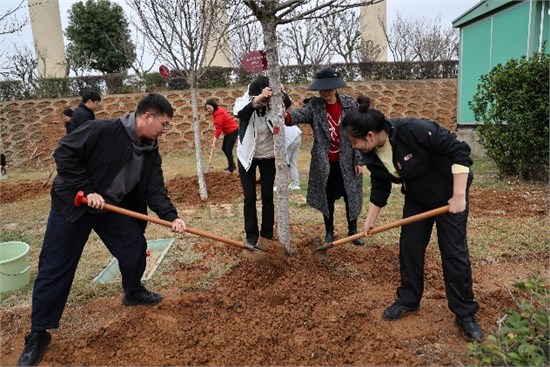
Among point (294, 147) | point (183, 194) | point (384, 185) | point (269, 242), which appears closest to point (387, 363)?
point (384, 185)

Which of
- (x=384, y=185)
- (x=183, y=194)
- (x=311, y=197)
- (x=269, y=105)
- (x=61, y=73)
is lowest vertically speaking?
(x=183, y=194)

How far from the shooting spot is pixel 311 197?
3920 mm

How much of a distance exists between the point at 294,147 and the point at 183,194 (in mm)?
2062

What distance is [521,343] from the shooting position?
1699mm

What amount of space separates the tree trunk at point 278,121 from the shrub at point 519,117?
4625mm

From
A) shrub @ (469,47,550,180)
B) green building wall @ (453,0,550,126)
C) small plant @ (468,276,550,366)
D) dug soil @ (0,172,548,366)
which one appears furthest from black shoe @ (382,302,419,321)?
green building wall @ (453,0,550,126)

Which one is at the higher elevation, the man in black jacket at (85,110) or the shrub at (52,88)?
the shrub at (52,88)

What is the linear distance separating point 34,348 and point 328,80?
9.63 ft

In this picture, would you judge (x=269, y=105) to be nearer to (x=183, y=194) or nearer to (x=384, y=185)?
(x=384, y=185)

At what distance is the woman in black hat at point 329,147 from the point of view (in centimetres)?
360

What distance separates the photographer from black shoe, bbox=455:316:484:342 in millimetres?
2432

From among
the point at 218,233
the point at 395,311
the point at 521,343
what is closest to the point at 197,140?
the point at 218,233

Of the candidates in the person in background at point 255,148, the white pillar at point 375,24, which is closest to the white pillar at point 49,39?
the white pillar at point 375,24

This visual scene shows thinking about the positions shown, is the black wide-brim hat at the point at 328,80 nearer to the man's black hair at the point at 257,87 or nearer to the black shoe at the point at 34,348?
the man's black hair at the point at 257,87
